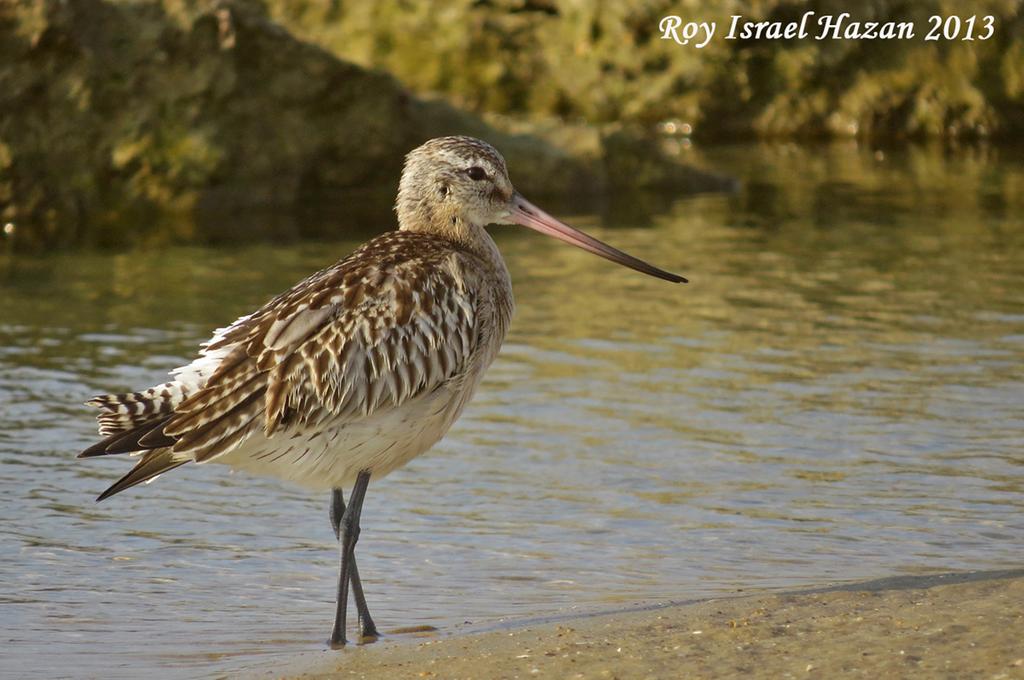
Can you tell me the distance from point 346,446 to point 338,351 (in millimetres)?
312

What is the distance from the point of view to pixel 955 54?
17.5m

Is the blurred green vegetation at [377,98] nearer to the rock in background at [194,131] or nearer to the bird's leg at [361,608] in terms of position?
the rock in background at [194,131]

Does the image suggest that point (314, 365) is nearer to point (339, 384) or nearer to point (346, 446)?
point (339, 384)

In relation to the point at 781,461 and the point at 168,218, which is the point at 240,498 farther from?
the point at 168,218

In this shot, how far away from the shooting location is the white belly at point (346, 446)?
5445mm

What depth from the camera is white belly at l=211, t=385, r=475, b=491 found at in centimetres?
545

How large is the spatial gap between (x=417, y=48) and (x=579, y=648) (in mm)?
12975

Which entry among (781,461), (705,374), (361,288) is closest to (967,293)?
(705,374)

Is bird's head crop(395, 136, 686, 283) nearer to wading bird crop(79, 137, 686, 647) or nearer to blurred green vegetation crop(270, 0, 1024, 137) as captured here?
wading bird crop(79, 137, 686, 647)

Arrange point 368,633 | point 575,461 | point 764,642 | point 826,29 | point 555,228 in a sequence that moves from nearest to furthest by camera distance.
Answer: point 764,642, point 368,633, point 555,228, point 575,461, point 826,29

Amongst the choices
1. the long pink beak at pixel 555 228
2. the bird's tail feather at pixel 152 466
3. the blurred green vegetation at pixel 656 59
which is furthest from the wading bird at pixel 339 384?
the blurred green vegetation at pixel 656 59

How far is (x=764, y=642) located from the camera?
193 inches

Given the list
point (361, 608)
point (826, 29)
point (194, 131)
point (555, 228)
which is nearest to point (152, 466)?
point (361, 608)

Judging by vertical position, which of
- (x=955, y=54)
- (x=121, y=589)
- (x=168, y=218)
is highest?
(x=955, y=54)
